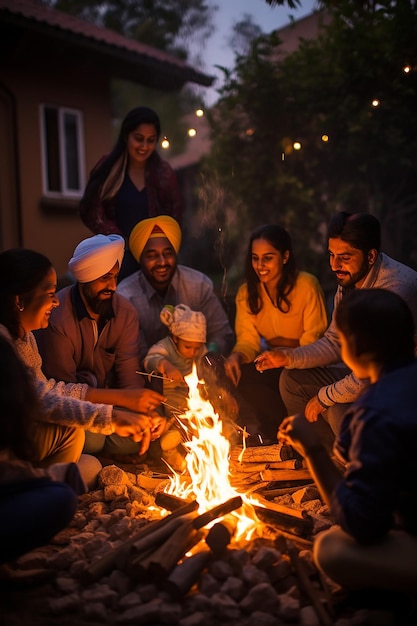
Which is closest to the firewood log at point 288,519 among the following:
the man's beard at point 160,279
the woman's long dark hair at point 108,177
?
the man's beard at point 160,279

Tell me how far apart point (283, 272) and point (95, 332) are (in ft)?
5.63

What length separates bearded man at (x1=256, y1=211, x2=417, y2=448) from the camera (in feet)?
14.6

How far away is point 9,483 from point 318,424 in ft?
8.64

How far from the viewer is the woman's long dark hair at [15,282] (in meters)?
3.91

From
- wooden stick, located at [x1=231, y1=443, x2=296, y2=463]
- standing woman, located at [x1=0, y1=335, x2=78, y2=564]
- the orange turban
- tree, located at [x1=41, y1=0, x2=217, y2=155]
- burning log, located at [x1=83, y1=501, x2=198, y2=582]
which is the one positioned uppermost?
tree, located at [x1=41, y1=0, x2=217, y2=155]

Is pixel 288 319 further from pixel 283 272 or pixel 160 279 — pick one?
pixel 160 279

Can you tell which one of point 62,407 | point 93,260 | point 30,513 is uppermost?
point 93,260

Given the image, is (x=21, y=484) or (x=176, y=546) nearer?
(x=21, y=484)

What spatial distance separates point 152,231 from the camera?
239 inches

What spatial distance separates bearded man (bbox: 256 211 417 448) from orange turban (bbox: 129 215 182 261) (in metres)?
1.62

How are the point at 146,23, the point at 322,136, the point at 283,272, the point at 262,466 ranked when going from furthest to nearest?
the point at 146,23, the point at 322,136, the point at 283,272, the point at 262,466

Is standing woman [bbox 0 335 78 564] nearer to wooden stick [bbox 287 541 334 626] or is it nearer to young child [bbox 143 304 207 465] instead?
wooden stick [bbox 287 541 334 626]

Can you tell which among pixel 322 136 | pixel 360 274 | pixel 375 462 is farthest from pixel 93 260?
pixel 322 136

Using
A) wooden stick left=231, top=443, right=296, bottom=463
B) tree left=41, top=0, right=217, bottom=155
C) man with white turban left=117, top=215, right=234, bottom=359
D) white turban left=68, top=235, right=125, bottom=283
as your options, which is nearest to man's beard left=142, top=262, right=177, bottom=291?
man with white turban left=117, top=215, right=234, bottom=359
